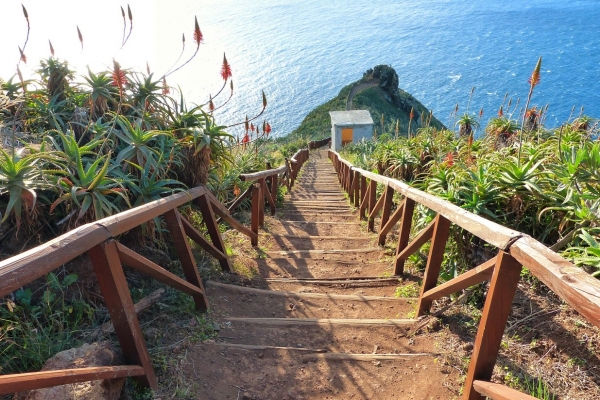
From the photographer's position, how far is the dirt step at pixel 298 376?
211 centimetres

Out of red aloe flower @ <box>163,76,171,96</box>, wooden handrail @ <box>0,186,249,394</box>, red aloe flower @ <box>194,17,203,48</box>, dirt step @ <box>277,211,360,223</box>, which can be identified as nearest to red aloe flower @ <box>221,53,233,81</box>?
red aloe flower @ <box>194,17,203,48</box>

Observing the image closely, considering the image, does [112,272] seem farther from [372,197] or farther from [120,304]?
[372,197]

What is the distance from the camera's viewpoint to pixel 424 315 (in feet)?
9.15

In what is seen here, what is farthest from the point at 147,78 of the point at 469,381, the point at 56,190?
the point at 469,381

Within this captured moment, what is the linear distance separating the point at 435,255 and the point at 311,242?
2742mm

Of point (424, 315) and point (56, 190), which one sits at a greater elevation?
point (56, 190)

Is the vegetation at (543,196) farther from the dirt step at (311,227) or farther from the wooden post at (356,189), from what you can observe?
the wooden post at (356,189)

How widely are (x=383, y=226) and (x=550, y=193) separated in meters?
1.88

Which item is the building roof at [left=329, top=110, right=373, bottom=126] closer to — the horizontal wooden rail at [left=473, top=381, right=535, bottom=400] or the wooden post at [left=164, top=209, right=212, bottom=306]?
the wooden post at [left=164, top=209, right=212, bottom=306]

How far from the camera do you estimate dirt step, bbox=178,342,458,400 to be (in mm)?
2113

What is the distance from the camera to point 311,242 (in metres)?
5.28

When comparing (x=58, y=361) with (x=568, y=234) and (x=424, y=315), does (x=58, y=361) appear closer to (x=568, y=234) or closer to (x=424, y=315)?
(x=424, y=315)

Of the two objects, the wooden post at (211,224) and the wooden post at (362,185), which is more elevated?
the wooden post at (211,224)

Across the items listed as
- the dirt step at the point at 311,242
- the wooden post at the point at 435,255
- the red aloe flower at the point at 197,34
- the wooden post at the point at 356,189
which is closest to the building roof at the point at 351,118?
the wooden post at the point at 356,189
